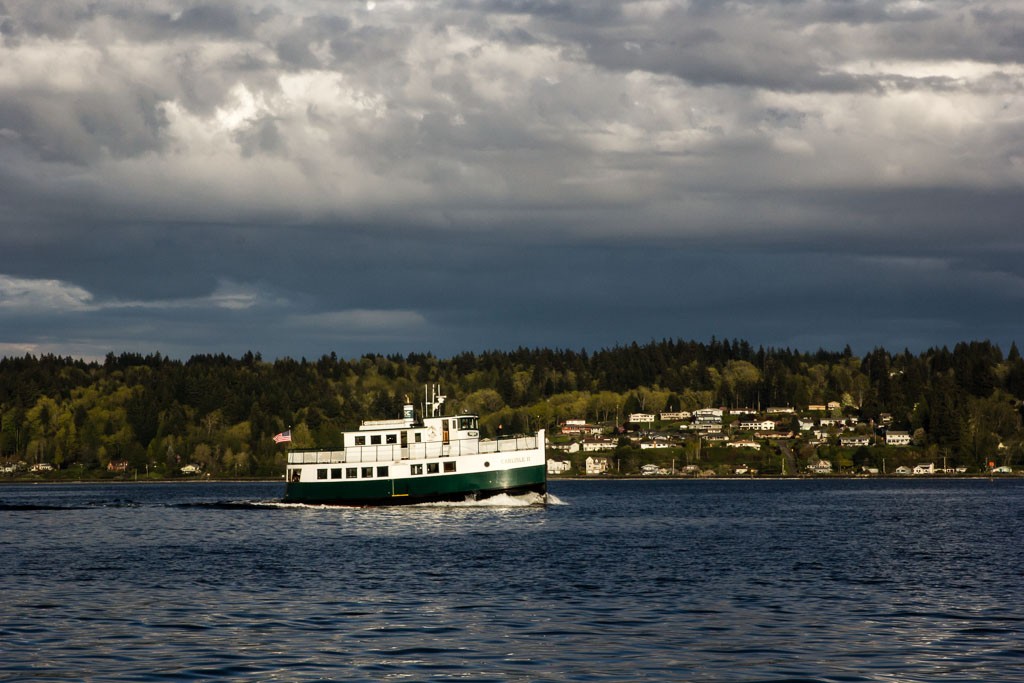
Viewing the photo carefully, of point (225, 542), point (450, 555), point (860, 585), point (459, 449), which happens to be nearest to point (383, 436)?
point (459, 449)

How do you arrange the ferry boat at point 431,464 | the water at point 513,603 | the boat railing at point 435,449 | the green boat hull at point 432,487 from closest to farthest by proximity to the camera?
the water at point 513,603 < the green boat hull at point 432,487 < the ferry boat at point 431,464 < the boat railing at point 435,449

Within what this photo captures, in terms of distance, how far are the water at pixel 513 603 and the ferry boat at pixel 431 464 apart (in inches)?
549

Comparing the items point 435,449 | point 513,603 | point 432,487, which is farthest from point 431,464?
point 513,603

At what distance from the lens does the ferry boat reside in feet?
335

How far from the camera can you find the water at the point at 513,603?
106 feet

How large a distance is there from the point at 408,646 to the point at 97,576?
24.8m

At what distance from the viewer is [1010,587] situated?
49.0m

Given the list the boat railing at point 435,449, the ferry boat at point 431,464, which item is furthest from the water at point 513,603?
the boat railing at point 435,449

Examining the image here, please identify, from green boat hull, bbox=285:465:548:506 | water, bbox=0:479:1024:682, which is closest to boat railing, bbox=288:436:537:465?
green boat hull, bbox=285:465:548:506

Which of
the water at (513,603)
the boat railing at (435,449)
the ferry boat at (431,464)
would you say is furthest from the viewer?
the boat railing at (435,449)

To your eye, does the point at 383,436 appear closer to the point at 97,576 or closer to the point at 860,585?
the point at 97,576

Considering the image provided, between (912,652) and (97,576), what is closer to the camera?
(912,652)

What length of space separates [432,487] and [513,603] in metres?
58.1

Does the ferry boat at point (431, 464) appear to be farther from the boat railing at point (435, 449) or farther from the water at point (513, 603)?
the water at point (513, 603)
